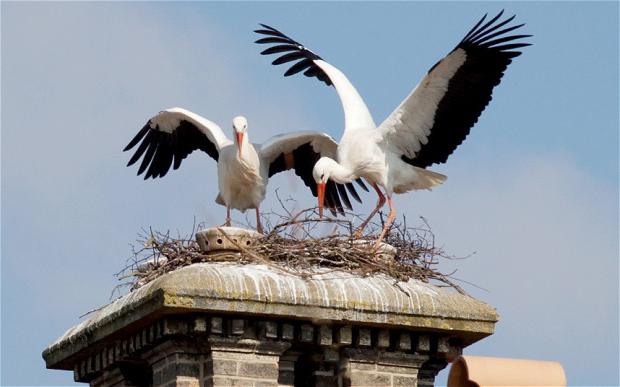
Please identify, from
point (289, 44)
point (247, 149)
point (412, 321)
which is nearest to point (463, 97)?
point (247, 149)

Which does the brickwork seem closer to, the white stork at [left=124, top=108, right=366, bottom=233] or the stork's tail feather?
the white stork at [left=124, top=108, right=366, bottom=233]

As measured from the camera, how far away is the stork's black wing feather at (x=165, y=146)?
13688 mm

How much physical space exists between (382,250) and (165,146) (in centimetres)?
453

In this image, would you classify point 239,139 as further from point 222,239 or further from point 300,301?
point 300,301

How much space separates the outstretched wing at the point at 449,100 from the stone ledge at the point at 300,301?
3095 mm

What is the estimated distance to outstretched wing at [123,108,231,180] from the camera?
13.6 meters

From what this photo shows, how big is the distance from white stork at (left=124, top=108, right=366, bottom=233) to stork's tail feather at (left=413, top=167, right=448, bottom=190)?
79 cm

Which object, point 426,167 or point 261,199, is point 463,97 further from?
point 261,199

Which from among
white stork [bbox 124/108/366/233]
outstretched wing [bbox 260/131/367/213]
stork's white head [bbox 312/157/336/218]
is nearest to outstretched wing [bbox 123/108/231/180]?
white stork [bbox 124/108/366/233]

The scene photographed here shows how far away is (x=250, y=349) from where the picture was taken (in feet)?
28.5

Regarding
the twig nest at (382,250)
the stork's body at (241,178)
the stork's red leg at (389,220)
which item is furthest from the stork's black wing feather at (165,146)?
the twig nest at (382,250)

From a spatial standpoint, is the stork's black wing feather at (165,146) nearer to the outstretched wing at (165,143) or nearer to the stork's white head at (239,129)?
the outstretched wing at (165,143)

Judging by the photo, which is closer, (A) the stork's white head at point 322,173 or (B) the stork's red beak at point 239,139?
(A) the stork's white head at point 322,173

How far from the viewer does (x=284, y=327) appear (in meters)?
8.78
